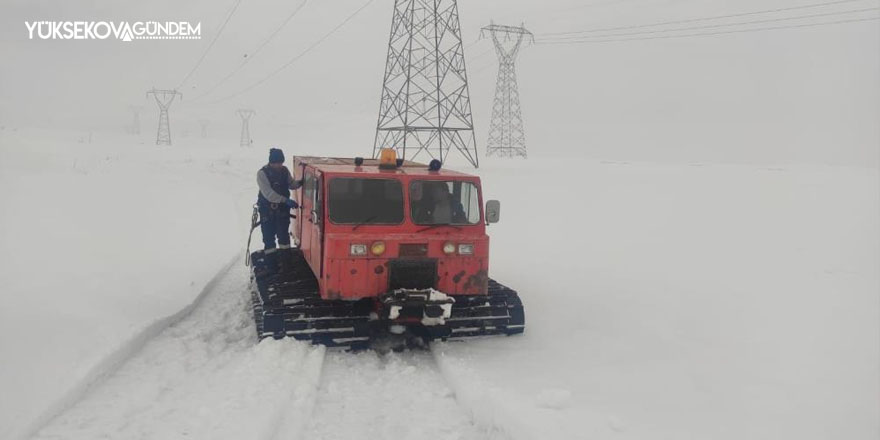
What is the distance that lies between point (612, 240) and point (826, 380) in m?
7.32

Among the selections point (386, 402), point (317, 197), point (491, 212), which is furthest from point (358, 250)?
point (386, 402)

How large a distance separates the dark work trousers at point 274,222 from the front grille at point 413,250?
252 cm

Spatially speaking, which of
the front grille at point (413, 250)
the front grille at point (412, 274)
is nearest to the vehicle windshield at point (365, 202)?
the front grille at point (413, 250)

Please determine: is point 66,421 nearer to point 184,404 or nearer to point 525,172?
point 184,404

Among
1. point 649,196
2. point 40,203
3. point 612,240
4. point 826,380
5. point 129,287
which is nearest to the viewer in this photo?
point 826,380

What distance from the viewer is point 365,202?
22.8 feet

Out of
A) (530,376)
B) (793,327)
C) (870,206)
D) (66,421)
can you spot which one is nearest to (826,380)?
(793,327)

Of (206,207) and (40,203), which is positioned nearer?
(40,203)

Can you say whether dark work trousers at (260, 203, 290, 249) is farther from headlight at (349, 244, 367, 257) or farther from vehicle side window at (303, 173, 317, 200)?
headlight at (349, 244, 367, 257)

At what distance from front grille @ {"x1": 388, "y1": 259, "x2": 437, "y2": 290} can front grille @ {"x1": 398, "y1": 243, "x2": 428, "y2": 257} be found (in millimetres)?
68

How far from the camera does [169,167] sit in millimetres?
24828

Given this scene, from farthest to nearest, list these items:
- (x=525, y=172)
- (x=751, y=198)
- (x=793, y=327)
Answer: (x=525, y=172) → (x=751, y=198) → (x=793, y=327)

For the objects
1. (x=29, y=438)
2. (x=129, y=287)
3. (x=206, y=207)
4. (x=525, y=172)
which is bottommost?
(x=29, y=438)

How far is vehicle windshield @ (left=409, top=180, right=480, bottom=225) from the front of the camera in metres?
7.01
